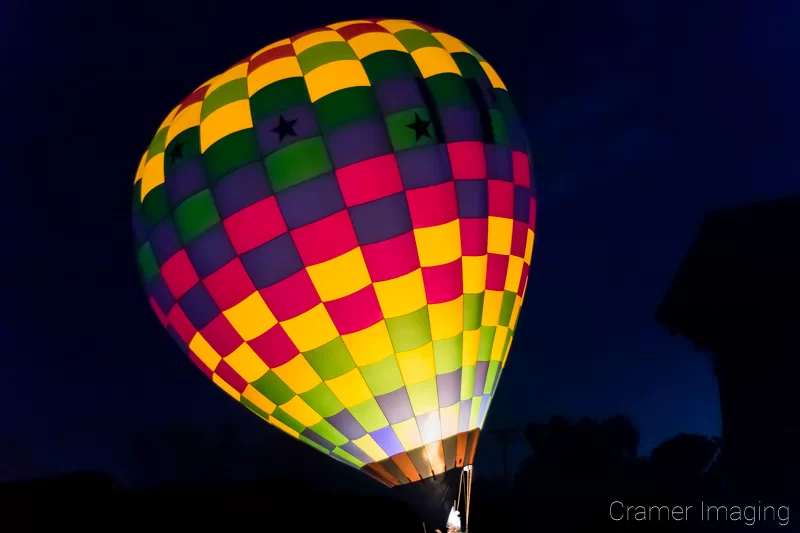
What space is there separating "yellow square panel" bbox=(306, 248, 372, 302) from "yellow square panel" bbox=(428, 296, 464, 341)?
634mm

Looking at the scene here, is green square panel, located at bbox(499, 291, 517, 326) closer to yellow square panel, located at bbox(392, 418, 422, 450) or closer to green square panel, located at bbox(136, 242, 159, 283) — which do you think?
yellow square panel, located at bbox(392, 418, 422, 450)

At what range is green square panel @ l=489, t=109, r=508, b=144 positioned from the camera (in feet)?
17.6

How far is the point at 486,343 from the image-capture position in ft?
17.2

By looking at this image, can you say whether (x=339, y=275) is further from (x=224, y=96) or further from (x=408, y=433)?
(x=224, y=96)

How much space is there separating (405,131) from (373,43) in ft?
3.05

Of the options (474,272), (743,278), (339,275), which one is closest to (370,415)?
(339,275)

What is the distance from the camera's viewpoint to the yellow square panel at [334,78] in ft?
16.2

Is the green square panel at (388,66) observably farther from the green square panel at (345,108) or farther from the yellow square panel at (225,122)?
the yellow square panel at (225,122)

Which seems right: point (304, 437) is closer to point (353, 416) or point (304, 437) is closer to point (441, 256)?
point (353, 416)

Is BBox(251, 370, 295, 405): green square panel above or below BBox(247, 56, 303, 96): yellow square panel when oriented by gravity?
below

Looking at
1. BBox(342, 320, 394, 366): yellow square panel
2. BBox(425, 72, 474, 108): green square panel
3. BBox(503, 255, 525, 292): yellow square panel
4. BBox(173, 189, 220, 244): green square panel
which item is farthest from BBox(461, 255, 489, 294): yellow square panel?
BBox(173, 189, 220, 244): green square panel

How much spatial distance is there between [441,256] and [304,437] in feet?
6.54

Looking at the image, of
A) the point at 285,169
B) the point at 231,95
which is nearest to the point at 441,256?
the point at 285,169

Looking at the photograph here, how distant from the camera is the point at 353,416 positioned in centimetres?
489
